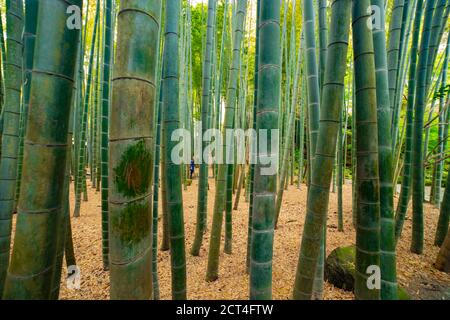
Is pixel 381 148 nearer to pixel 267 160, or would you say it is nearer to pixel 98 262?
pixel 267 160

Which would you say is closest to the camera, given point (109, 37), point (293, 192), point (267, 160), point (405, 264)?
point (267, 160)

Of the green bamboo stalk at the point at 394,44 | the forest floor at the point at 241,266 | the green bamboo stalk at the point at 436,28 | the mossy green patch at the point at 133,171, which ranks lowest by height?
the forest floor at the point at 241,266

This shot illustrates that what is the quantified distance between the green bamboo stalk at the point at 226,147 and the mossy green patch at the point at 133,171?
1.49m

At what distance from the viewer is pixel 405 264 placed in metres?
2.47

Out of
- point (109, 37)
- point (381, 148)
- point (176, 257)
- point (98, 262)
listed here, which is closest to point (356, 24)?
point (381, 148)

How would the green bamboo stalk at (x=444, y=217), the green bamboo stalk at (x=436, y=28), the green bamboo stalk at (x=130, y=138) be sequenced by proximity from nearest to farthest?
the green bamboo stalk at (x=130, y=138)
the green bamboo stalk at (x=436, y=28)
the green bamboo stalk at (x=444, y=217)

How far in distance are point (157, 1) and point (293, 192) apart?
21.0 feet

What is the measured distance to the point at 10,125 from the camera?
3.93ft

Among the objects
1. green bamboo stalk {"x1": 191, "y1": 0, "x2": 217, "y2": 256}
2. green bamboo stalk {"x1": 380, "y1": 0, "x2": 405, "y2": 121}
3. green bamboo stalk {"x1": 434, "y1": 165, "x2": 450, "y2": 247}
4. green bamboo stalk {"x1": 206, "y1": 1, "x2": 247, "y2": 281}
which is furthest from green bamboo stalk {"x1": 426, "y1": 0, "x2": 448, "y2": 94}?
green bamboo stalk {"x1": 191, "y1": 0, "x2": 217, "y2": 256}

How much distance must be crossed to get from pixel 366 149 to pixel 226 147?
4.51 feet

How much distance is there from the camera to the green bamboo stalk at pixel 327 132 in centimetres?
101

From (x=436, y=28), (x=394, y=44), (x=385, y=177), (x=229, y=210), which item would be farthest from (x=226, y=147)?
(x=436, y=28)

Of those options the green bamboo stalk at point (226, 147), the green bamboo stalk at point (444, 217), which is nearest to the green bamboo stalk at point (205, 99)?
the green bamboo stalk at point (226, 147)

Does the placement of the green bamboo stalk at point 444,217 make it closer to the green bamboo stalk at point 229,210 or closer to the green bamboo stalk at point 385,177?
the green bamboo stalk at point 385,177
